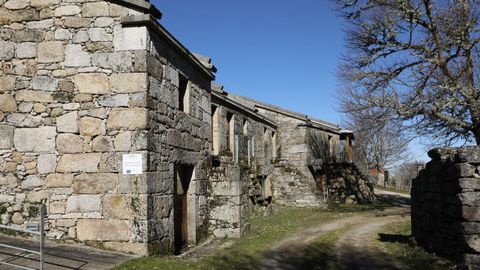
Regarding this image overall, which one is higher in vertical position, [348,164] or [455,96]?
[455,96]

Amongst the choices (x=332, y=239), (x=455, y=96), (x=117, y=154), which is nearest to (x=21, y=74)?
(x=117, y=154)

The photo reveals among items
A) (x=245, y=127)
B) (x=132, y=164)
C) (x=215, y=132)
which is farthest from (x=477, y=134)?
(x=132, y=164)

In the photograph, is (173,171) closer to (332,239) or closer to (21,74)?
(21,74)

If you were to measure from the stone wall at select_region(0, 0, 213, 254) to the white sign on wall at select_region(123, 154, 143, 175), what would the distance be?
8cm

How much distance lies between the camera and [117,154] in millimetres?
7738

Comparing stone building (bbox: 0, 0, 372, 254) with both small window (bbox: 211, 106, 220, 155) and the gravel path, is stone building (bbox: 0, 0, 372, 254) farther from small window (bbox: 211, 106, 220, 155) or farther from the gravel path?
small window (bbox: 211, 106, 220, 155)

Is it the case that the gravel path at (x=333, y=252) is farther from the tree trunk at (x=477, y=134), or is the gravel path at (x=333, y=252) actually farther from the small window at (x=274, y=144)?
the small window at (x=274, y=144)

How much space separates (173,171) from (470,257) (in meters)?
5.66

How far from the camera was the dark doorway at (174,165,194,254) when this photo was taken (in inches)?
374

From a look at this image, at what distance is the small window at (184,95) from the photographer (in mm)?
10148

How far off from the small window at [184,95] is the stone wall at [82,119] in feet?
6.43

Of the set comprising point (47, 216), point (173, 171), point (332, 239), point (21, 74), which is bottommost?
point (332, 239)

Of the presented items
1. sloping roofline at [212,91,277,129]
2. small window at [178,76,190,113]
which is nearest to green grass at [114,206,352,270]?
small window at [178,76,190,113]

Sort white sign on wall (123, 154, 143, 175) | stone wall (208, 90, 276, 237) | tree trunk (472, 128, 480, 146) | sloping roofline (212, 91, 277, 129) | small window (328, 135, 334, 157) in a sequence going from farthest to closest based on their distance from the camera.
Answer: small window (328, 135, 334, 157), sloping roofline (212, 91, 277, 129), tree trunk (472, 128, 480, 146), stone wall (208, 90, 276, 237), white sign on wall (123, 154, 143, 175)
